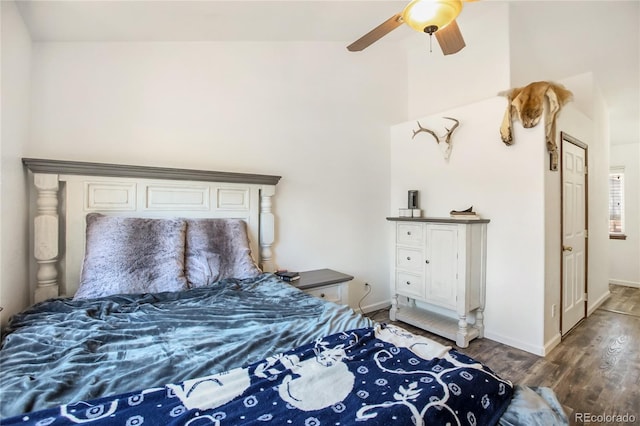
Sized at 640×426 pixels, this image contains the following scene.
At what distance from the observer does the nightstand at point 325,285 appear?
2.54 metres

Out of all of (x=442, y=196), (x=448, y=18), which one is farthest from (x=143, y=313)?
(x=442, y=196)

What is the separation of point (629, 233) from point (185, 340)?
256 inches

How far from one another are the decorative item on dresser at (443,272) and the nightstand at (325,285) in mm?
761

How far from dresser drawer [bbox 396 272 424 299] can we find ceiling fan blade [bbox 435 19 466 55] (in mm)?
2004

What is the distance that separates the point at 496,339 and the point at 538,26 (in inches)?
118

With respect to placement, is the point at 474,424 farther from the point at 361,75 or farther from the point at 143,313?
the point at 361,75

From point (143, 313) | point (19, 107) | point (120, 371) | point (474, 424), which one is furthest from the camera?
point (19, 107)

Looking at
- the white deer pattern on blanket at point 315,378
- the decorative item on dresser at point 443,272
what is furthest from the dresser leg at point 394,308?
the white deer pattern on blanket at point 315,378

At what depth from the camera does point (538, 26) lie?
299cm

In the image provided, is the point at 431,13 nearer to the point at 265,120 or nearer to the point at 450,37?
the point at 450,37

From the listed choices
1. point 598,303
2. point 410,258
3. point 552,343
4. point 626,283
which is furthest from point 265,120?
point 626,283

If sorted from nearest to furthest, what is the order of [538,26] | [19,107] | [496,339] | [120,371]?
1. [120,371]
2. [19,107]
3. [496,339]
4. [538,26]

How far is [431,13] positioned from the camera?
156 centimetres

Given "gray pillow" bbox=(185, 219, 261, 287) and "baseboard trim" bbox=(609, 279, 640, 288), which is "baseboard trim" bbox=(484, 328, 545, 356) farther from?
"baseboard trim" bbox=(609, 279, 640, 288)
